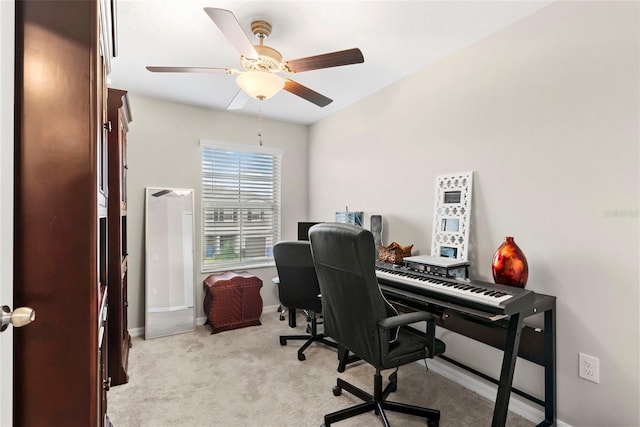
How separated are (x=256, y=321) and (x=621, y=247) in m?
3.12

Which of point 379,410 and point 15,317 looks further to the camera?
point 379,410

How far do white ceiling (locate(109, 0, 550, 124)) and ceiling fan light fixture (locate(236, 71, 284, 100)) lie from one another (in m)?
0.36

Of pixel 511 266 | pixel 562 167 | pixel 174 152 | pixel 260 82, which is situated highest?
pixel 260 82

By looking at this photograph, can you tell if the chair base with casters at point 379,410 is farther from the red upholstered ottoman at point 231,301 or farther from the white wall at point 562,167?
the red upholstered ottoman at point 231,301

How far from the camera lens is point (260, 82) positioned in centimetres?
197

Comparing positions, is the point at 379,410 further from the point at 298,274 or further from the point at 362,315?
the point at 298,274

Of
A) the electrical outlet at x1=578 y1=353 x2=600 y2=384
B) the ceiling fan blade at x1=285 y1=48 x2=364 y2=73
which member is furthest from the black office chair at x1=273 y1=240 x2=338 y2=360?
the electrical outlet at x1=578 y1=353 x2=600 y2=384

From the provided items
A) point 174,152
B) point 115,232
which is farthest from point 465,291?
point 174,152

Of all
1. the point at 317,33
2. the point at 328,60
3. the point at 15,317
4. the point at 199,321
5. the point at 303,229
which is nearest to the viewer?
the point at 15,317

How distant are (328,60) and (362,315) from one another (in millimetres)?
1396

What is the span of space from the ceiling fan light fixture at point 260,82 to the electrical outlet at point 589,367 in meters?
2.34

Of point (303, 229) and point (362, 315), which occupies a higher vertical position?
point (303, 229)

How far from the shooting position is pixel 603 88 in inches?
67.1

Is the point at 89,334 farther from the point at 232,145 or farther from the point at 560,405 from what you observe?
the point at 232,145
